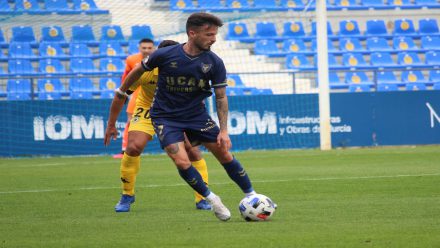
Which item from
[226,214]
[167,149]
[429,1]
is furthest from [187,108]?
[429,1]

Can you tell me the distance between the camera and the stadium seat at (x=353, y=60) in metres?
29.1

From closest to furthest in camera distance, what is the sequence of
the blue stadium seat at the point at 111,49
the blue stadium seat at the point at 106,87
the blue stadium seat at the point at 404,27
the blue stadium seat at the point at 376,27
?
1. the blue stadium seat at the point at 106,87
2. the blue stadium seat at the point at 111,49
3. the blue stadium seat at the point at 376,27
4. the blue stadium seat at the point at 404,27

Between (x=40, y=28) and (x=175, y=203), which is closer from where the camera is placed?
(x=175, y=203)

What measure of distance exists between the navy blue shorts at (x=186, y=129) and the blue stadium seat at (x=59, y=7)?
1738 cm

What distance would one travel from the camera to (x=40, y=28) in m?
27.6

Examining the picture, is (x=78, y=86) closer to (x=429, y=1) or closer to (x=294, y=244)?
(x=429, y=1)

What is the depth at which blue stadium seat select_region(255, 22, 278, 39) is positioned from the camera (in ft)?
95.6

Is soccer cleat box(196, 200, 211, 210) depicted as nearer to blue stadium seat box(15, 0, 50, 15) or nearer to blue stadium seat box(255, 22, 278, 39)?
blue stadium seat box(15, 0, 50, 15)

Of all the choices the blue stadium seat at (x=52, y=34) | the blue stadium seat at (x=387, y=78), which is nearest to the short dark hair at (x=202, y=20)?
the blue stadium seat at (x=52, y=34)

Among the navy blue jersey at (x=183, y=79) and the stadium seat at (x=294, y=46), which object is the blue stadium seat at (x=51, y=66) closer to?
the stadium seat at (x=294, y=46)

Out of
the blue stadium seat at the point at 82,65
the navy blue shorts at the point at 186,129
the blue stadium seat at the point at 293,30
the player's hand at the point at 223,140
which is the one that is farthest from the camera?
the blue stadium seat at the point at 293,30

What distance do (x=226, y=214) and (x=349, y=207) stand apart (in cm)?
160

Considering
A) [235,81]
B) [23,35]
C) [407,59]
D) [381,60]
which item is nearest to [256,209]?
[235,81]

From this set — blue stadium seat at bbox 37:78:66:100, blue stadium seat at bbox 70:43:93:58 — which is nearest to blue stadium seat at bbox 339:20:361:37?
blue stadium seat at bbox 70:43:93:58
